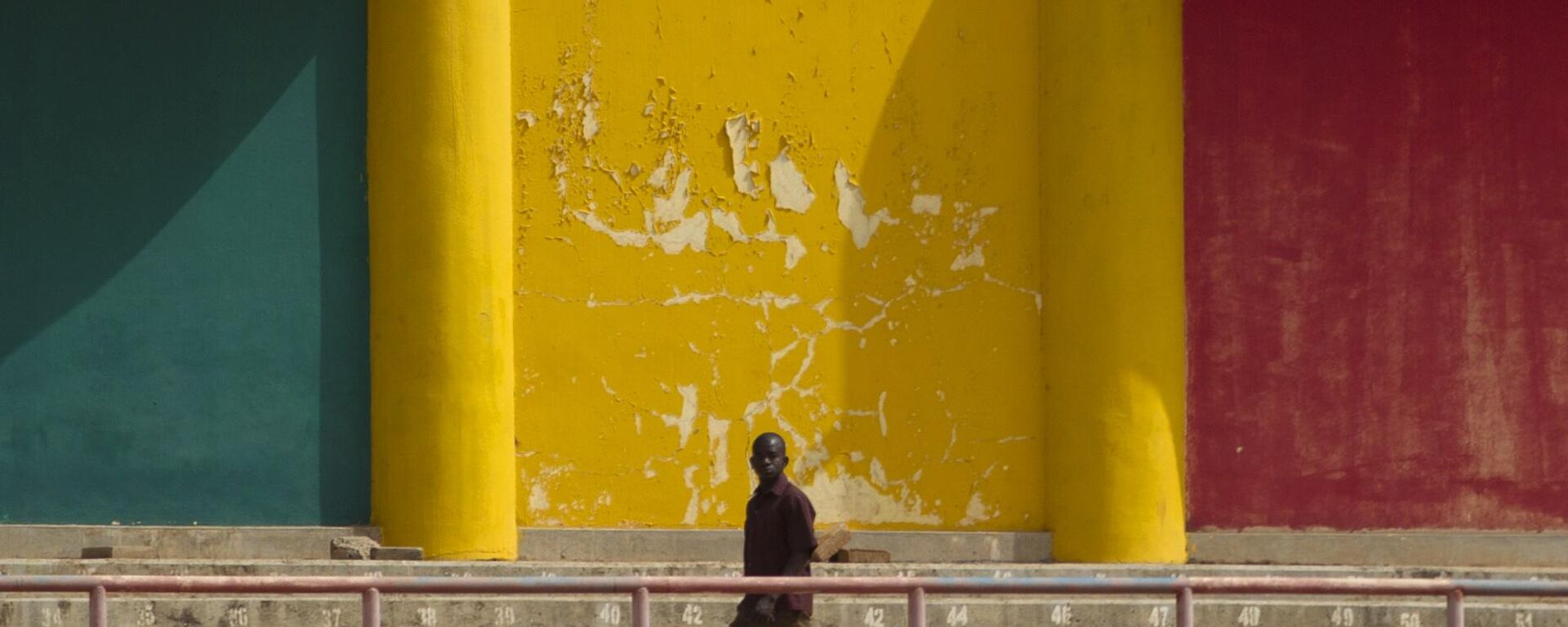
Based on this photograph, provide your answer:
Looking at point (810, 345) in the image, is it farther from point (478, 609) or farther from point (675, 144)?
point (478, 609)

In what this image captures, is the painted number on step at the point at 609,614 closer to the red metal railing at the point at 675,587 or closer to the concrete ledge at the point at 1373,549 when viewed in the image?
the red metal railing at the point at 675,587

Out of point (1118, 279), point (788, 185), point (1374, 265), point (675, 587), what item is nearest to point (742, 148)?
point (788, 185)

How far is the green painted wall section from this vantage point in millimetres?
14938

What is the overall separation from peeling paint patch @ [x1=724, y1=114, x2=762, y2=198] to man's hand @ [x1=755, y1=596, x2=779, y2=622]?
5.37 metres

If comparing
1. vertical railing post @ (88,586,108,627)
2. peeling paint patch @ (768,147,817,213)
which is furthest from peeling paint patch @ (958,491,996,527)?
vertical railing post @ (88,586,108,627)

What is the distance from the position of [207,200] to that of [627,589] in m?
6.27

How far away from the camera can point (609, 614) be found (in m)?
12.5

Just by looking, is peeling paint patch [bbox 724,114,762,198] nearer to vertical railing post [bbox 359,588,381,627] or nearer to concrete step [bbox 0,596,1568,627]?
concrete step [bbox 0,596,1568,627]

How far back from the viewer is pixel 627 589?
988 cm

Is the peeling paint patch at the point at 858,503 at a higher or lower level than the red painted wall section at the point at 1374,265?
lower

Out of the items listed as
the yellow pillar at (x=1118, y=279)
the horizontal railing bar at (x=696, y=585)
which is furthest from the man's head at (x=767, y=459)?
the yellow pillar at (x=1118, y=279)

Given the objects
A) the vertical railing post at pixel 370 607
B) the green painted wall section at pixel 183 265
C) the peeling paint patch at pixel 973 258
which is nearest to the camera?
the vertical railing post at pixel 370 607

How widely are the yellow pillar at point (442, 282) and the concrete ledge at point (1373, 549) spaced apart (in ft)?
15.5

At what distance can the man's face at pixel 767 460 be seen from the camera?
10461 mm
